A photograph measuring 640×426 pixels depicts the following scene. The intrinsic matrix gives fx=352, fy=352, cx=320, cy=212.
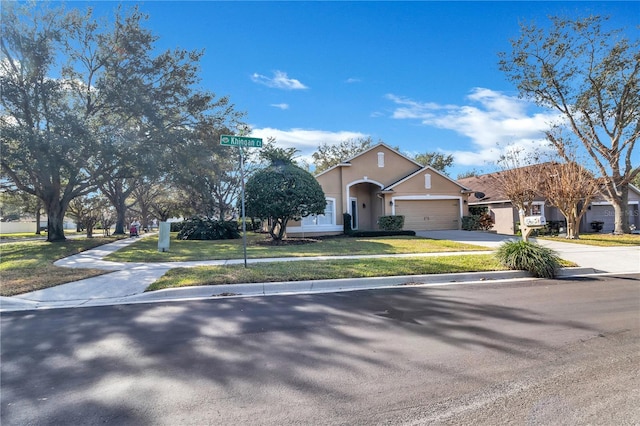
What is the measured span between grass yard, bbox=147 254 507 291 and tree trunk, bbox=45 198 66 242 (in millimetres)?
15487

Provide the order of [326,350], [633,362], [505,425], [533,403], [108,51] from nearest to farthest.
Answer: [505,425] → [533,403] → [633,362] → [326,350] → [108,51]

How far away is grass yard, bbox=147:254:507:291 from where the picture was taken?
7.89m

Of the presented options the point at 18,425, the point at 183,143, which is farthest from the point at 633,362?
the point at 183,143

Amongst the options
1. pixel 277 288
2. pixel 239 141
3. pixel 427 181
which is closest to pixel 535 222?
pixel 277 288

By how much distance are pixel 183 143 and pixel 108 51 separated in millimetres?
5656

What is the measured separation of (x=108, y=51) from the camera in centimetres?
1770

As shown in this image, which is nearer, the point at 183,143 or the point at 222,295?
the point at 222,295

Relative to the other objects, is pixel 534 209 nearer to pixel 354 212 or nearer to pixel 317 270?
pixel 354 212

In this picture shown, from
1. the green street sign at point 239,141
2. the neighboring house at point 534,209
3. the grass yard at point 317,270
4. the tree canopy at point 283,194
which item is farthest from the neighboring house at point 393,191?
the green street sign at point 239,141

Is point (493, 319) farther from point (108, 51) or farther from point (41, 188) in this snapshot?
point (41, 188)

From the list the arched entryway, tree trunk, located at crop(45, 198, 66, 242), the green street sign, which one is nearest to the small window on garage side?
the arched entryway

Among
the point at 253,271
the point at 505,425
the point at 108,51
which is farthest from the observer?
the point at 108,51

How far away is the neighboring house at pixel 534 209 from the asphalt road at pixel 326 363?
19056mm

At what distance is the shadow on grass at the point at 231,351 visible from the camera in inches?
121
